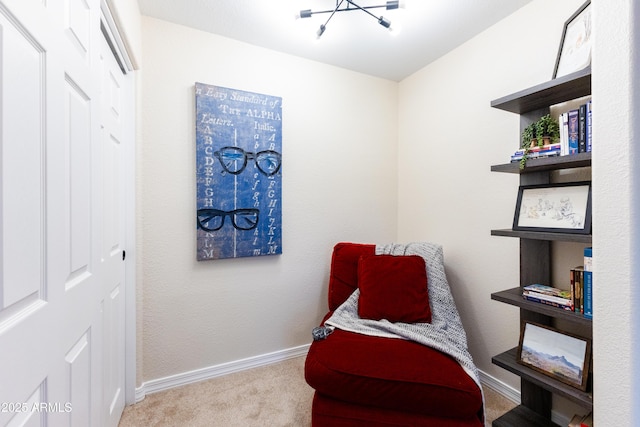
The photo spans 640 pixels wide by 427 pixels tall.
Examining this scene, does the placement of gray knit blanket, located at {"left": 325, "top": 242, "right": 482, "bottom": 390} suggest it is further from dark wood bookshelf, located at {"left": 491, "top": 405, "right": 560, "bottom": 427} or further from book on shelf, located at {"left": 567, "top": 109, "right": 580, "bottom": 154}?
book on shelf, located at {"left": 567, "top": 109, "right": 580, "bottom": 154}

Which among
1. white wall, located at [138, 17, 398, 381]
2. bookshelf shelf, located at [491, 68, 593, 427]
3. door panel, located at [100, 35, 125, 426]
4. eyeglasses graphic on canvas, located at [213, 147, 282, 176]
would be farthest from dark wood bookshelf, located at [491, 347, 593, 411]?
door panel, located at [100, 35, 125, 426]

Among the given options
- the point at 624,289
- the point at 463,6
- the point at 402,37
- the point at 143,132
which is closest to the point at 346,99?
the point at 402,37

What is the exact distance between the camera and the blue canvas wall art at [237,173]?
6.33 ft

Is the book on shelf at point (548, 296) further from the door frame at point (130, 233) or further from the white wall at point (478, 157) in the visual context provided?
the door frame at point (130, 233)

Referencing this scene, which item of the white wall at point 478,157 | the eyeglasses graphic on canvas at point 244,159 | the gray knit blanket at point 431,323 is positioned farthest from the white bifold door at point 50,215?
the white wall at point 478,157

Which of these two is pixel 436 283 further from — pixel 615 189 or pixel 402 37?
pixel 402 37

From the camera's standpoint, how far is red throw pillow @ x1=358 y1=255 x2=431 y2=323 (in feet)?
5.82

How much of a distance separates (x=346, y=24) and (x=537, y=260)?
1.79 meters

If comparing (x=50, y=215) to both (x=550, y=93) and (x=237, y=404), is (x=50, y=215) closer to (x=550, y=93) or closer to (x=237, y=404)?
(x=237, y=404)

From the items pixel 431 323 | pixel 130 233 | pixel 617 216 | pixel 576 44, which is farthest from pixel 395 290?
pixel 130 233

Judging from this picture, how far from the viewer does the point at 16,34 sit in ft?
2.03

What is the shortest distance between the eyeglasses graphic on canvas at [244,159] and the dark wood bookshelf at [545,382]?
1.79 meters

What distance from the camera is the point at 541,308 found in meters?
1.34

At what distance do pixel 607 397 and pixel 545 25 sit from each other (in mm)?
1792
